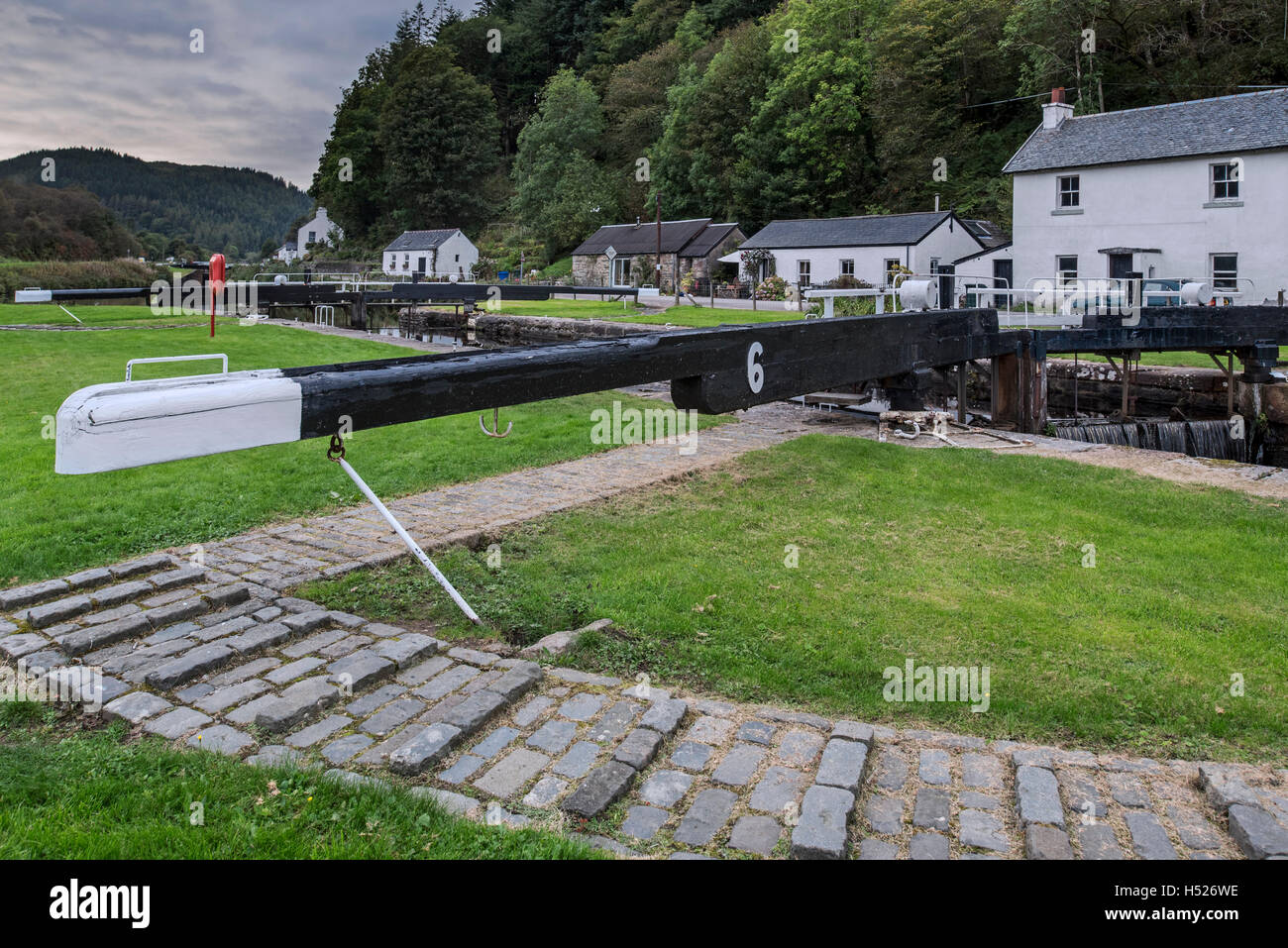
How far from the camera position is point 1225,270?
3083 cm

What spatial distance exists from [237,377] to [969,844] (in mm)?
3706

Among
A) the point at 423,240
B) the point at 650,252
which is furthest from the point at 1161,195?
the point at 423,240

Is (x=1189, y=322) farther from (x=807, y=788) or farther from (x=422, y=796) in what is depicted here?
(x=422, y=796)

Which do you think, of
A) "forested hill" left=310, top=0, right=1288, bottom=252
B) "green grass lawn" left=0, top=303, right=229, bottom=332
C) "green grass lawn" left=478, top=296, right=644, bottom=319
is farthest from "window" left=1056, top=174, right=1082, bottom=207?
"green grass lawn" left=0, top=303, right=229, bottom=332

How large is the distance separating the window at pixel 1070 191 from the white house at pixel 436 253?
47105mm

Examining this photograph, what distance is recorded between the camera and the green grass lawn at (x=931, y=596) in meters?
4.49

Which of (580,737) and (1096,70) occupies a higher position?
(1096,70)

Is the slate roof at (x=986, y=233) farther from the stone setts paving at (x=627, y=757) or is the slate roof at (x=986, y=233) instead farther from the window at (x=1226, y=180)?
the stone setts paving at (x=627, y=757)

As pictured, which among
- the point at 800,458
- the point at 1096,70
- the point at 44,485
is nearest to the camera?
the point at 44,485

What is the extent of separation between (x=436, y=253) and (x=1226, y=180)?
185 feet

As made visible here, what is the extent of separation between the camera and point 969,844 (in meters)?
3.37

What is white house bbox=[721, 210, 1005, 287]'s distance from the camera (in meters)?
40.2

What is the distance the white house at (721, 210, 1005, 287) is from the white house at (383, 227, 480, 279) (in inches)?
1282

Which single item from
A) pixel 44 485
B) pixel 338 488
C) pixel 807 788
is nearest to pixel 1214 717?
pixel 807 788
